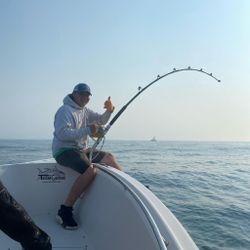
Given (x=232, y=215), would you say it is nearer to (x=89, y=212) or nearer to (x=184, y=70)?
(x=184, y=70)

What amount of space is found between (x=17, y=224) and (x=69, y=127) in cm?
171

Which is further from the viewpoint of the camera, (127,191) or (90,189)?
(90,189)

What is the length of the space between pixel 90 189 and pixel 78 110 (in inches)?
33.2

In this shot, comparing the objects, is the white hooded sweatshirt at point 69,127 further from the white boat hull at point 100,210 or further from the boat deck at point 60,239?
the boat deck at point 60,239

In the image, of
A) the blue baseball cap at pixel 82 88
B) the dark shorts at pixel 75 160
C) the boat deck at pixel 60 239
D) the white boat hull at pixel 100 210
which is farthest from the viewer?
the blue baseball cap at pixel 82 88

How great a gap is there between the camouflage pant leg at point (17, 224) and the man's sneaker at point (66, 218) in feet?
4.81

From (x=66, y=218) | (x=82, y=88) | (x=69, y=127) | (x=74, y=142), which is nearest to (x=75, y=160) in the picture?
(x=74, y=142)

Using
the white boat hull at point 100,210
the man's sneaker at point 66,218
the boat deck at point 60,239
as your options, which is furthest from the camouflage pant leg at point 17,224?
the man's sneaker at point 66,218

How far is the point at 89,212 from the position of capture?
130 inches

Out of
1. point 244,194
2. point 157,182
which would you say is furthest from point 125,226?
point 157,182

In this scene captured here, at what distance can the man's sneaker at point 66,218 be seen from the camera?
3.31 m

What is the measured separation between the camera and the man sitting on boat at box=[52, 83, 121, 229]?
3.35m

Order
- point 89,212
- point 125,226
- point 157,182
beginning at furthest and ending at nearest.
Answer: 1. point 157,182
2. point 89,212
3. point 125,226

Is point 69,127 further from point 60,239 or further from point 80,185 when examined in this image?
point 60,239
